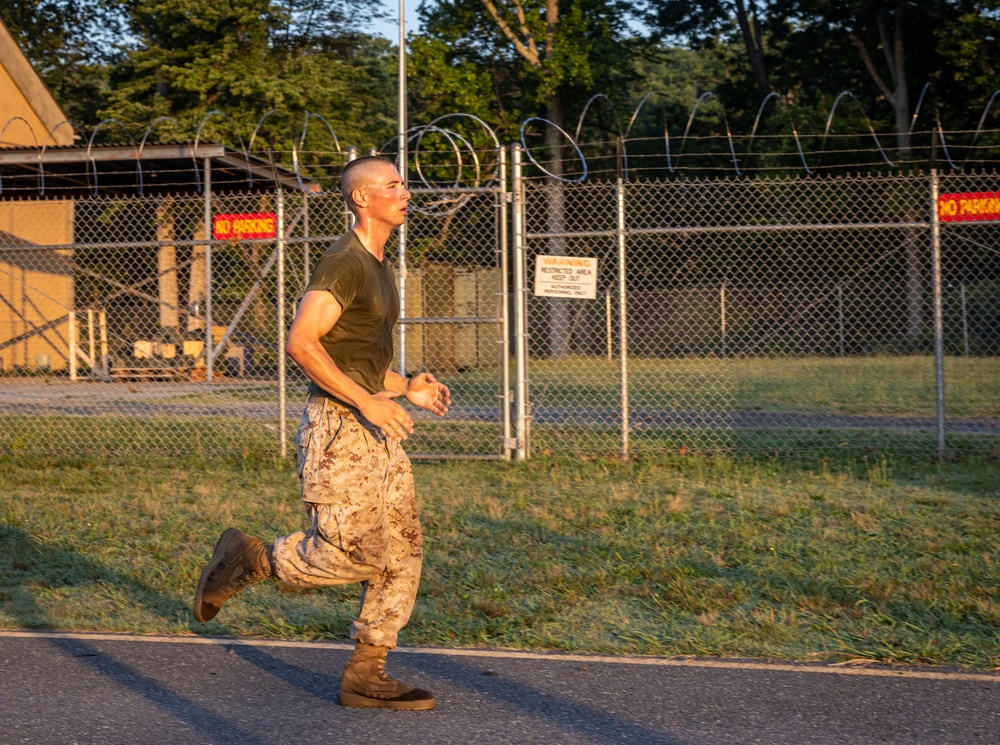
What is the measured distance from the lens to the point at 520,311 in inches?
412

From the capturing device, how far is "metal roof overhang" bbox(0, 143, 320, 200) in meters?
20.6

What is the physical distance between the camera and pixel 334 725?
4191mm

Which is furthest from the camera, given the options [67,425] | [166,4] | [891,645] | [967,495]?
[166,4]

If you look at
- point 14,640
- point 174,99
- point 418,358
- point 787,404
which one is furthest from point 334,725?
point 174,99

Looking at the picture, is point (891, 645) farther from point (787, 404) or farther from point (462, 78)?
point (462, 78)

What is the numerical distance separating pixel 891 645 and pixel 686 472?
4.91 meters

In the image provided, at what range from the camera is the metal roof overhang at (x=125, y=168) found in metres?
20.6

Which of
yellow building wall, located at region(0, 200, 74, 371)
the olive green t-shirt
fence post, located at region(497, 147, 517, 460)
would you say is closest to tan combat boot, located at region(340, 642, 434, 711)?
the olive green t-shirt

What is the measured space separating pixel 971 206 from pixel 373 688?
8.23 m

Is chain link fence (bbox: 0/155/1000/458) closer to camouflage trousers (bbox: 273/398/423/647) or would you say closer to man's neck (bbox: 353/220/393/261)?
man's neck (bbox: 353/220/393/261)

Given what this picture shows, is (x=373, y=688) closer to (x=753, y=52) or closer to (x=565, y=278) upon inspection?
(x=565, y=278)

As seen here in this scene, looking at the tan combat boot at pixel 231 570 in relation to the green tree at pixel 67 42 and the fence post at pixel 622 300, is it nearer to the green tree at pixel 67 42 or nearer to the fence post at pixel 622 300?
the fence post at pixel 622 300

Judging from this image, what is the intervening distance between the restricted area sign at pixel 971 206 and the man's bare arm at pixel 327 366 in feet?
25.6

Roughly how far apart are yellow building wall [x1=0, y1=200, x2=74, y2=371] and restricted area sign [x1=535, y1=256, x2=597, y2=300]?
597 inches
